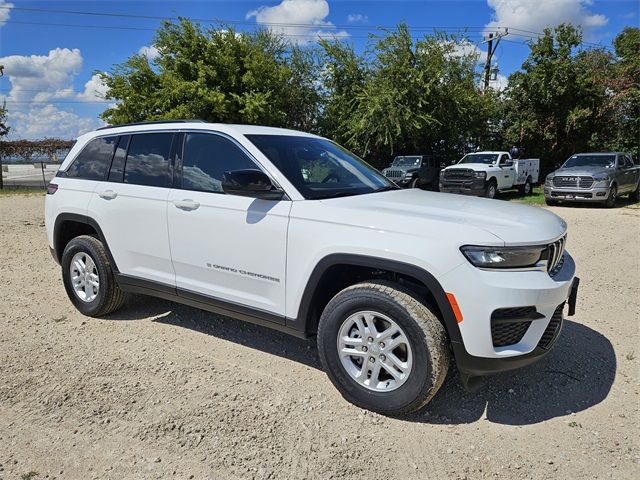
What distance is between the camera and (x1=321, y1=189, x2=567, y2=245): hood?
274 cm

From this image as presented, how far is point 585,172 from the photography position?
1549 cm

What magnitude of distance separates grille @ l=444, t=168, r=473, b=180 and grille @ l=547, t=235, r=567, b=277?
15319 mm

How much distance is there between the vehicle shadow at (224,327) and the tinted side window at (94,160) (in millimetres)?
1322

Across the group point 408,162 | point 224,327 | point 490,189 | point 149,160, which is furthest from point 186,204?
point 408,162

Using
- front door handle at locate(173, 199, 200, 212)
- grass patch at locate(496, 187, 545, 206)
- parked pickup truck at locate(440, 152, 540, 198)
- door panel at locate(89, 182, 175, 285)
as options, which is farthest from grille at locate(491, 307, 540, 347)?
grass patch at locate(496, 187, 545, 206)

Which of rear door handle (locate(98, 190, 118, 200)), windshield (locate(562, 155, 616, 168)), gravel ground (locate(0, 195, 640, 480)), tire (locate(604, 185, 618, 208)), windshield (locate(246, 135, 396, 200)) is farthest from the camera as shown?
windshield (locate(562, 155, 616, 168))

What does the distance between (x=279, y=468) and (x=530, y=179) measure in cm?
2095

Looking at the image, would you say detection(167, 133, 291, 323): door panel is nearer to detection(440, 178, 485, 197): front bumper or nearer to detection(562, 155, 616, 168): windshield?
detection(440, 178, 485, 197): front bumper

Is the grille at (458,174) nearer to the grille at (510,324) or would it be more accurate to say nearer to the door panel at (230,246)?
the door panel at (230,246)

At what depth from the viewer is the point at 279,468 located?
8.42 ft

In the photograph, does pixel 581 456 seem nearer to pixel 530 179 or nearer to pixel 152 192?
pixel 152 192

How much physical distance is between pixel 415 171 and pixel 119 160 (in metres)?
16.8

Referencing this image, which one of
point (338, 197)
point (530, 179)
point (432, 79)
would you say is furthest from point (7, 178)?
point (338, 197)

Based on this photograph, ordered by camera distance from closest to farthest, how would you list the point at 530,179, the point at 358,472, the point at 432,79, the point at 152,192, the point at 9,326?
the point at 358,472 < the point at 152,192 < the point at 9,326 < the point at 530,179 < the point at 432,79
